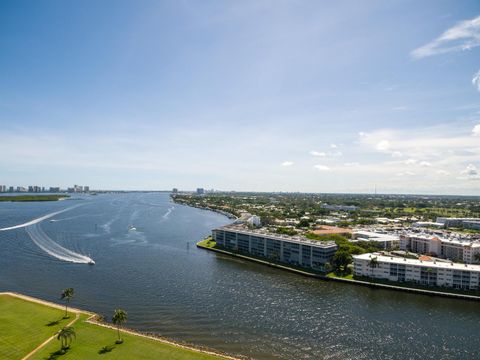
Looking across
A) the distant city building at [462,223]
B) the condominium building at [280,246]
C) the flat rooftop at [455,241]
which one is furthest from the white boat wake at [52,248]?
the distant city building at [462,223]

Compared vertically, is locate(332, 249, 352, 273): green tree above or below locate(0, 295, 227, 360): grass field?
above

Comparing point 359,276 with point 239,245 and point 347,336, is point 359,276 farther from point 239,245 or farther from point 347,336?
point 239,245

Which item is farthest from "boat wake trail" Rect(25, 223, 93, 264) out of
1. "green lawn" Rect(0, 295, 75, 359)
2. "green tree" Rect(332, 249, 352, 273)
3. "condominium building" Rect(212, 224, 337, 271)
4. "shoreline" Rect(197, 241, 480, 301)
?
"green tree" Rect(332, 249, 352, 273)

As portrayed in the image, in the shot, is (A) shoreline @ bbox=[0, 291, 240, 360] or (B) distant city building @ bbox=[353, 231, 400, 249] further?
(B) distant city building @ bbox=[353, 231, 400, 249]

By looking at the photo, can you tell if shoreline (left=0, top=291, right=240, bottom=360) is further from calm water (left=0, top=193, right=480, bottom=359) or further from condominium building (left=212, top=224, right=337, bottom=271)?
condominium building (left=212, top=224, right=337, bottom=271)

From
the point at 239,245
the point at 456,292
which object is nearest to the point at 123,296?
the point at 239,245

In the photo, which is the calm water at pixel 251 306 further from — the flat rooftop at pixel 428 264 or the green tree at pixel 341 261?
the flat rooftop at pixel 428 264

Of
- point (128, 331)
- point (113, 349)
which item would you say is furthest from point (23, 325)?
point (113, 349)
